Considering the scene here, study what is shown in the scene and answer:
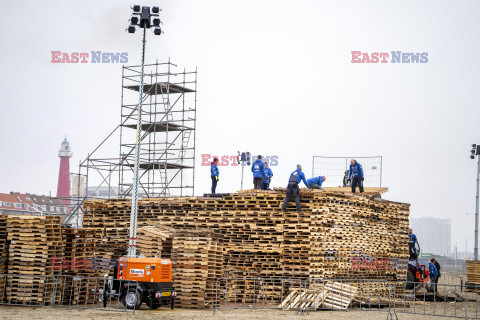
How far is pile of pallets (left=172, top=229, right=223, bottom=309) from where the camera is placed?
21.6 m

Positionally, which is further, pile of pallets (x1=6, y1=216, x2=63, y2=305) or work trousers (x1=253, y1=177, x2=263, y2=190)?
work trousers (x1=253, y1=177, x2=263, y2=190)

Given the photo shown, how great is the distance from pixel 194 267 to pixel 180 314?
2624mm

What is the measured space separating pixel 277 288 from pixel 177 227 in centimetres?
483

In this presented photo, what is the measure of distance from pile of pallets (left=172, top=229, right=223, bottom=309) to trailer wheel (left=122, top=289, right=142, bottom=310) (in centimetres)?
215

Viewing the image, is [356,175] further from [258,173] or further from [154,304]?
[154,304]

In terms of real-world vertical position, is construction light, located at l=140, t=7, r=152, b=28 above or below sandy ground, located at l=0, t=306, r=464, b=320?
above

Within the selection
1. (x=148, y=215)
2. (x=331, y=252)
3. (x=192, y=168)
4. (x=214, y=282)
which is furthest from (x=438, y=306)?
(x=192, y=168)

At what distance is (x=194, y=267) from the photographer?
2173cm

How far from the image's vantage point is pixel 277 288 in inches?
966

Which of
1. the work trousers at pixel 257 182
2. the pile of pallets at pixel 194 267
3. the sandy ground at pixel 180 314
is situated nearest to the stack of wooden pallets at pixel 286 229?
the work trousers at pixel 257 182

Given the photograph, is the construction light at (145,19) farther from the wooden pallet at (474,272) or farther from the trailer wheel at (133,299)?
the wooden pallet at (474,272)

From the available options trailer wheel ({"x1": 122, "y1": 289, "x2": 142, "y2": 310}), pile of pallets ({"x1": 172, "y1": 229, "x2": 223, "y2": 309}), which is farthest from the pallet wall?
trailer wheel ({"x1": 122, "y1": 289, "x2": 142, "y2": 310})

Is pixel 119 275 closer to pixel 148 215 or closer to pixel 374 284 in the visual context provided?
pixel 148 215

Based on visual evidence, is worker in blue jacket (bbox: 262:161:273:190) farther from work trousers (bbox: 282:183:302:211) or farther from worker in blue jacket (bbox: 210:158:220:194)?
work trousers (bbox: 282:183:302:211)
